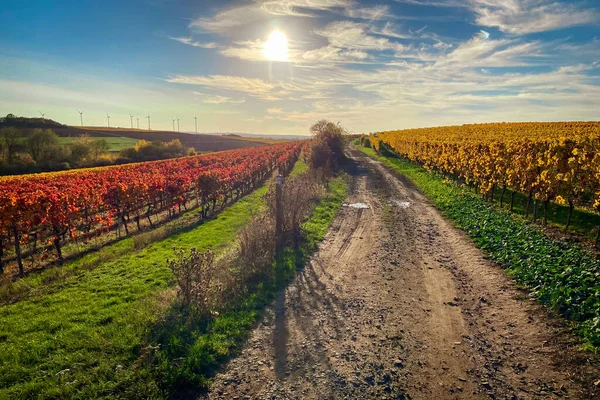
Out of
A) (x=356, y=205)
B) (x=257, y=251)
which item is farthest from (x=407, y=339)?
(x=356, y=205)

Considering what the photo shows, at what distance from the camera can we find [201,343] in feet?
21.9

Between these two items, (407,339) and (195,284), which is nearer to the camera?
(407,339)

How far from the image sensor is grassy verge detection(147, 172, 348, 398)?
18.9 feet

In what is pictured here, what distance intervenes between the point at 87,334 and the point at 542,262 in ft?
38.0

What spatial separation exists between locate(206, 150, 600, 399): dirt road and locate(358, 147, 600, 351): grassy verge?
39 cm

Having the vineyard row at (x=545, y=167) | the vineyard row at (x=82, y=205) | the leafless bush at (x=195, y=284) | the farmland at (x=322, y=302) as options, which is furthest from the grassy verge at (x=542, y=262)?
the vineyard row at (x=82, y=205)

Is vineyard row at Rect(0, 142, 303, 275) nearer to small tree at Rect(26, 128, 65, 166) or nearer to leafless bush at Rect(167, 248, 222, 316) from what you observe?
leafless bush at Rect(167, 248, 222, 316)

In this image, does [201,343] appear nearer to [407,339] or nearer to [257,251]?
[407,339]

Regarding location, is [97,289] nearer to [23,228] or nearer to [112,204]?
[23,228]

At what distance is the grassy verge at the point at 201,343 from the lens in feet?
18.9

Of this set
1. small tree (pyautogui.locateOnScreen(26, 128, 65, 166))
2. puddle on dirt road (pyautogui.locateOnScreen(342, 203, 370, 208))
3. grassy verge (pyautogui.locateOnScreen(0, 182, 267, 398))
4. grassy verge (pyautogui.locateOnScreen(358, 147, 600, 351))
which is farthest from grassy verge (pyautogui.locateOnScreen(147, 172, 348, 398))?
small tree (pyautogui.locateOnScreen(26, 128, 65, 166))

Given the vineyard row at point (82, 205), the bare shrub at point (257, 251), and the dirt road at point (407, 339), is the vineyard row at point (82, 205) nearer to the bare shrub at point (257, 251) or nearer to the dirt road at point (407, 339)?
the bare shrub at point (257, 251)

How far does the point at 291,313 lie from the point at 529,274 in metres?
6.46

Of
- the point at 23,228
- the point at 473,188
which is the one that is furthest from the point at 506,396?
the point at 473,188
